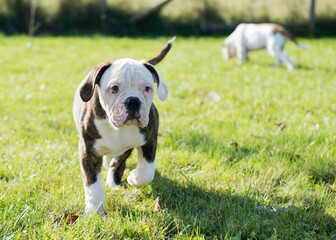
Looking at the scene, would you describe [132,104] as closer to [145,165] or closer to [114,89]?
[114,89]

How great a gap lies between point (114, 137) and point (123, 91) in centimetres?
35

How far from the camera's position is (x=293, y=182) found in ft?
9.63

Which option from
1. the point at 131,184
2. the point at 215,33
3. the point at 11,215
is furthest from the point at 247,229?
the point at 215,33

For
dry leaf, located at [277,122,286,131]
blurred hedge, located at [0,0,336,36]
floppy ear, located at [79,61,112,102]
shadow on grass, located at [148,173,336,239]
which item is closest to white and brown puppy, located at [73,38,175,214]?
floppy ear, located at [79,61,112,102]

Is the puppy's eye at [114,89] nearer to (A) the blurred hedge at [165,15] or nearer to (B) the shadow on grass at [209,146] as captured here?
(B) the shadow on grass at [209,146]

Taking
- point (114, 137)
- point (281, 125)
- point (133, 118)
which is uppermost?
point (133, 118)

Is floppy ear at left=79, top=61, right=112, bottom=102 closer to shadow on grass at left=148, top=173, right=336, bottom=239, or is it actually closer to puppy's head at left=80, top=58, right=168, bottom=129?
puppy's head at left=80, top=58, right=168, bottom=129

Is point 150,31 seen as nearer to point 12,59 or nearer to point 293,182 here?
point 12,59

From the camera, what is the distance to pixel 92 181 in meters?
2.59

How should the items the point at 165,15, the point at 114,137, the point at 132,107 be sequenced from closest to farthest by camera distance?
the point at 132,107
the point at 114,137
the point at 165,15

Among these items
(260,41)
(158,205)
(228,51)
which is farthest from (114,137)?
(228,51)

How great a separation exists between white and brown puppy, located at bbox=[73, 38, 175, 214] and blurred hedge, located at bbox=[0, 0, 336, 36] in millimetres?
11160

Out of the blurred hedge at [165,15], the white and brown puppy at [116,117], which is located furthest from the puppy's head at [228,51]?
the white and brown puppy at [116,117]

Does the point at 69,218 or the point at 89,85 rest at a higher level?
the point at 89,85
